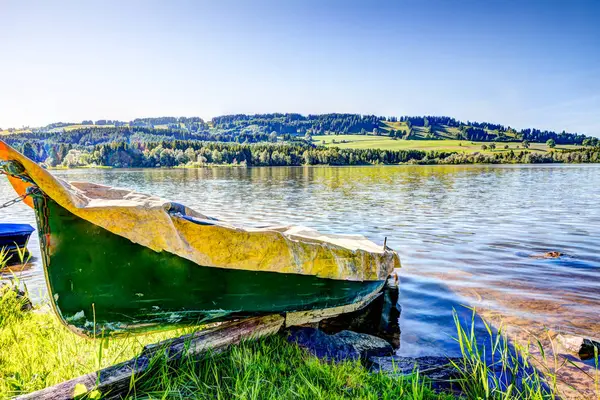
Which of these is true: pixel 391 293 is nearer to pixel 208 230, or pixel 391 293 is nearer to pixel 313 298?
pixel 313 298

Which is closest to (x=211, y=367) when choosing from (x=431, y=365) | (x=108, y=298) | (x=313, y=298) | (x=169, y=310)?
(x=169, y=310)

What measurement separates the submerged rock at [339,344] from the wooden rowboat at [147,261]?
489 millimetres

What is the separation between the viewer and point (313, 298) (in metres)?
5.44

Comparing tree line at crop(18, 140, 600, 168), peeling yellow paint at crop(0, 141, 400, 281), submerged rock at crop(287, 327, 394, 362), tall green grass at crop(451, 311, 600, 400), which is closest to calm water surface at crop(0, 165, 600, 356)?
submerged rock at crop(287, 327, 394, 362)

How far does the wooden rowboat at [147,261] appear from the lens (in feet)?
12.9

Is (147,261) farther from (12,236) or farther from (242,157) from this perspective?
(242,157)

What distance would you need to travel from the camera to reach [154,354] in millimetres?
4094

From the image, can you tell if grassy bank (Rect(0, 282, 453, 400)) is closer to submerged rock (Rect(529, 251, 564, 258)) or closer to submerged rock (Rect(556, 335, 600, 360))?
submerged rock (Rect(556, 335, 600, 360))

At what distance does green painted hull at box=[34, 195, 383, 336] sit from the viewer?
4078 mm

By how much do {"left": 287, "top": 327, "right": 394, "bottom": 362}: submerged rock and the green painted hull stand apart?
2.70ft

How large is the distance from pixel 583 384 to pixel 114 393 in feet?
17.4

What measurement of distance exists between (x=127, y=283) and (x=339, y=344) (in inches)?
114

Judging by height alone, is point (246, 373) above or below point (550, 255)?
above

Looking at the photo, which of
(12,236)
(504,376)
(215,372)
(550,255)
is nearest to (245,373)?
(215,372)
